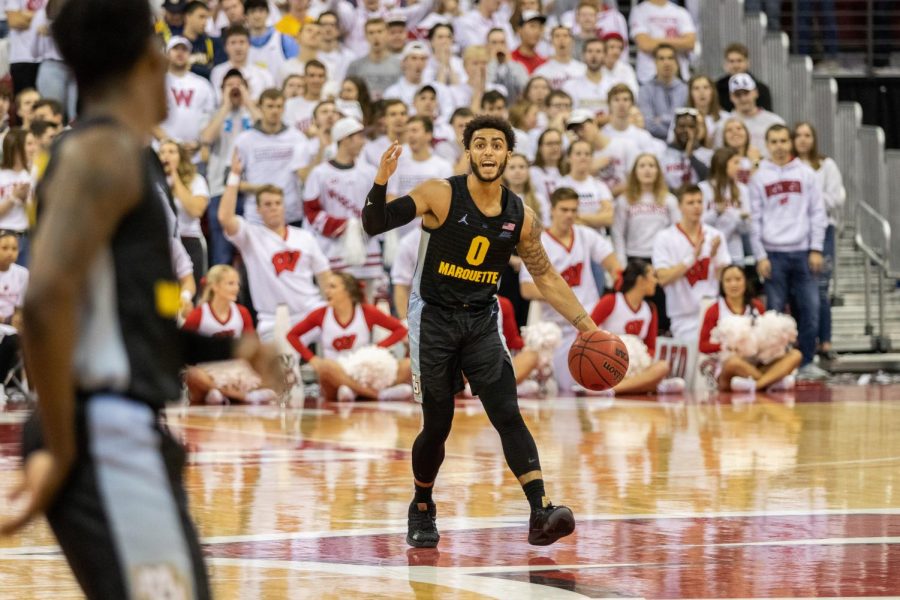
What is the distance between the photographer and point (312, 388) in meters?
17.0

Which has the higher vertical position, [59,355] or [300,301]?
[59,355]

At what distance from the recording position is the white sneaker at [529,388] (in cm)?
1648

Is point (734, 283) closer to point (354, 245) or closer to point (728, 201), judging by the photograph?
point (728, 201)

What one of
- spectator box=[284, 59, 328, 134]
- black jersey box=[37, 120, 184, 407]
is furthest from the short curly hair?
spectator box=[284, 59, 328, 134]

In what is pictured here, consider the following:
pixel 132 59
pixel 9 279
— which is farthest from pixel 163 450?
pixel 9 279

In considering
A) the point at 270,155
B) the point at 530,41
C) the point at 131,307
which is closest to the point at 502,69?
the point at 530,41

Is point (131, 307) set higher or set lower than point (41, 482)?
higher

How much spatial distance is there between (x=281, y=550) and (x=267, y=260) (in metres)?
8.98

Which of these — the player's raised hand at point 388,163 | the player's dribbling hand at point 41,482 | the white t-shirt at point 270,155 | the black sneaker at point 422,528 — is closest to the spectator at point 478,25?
the white t-shirt at point 270,155

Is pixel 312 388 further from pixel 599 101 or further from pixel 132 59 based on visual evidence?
pixel 132 59

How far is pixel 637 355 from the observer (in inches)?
651

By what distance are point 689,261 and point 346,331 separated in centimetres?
383

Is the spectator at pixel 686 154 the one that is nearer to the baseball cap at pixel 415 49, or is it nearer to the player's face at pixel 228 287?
the baseball cap at pixel 415 49

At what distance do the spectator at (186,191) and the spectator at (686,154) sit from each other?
18.2 ft
